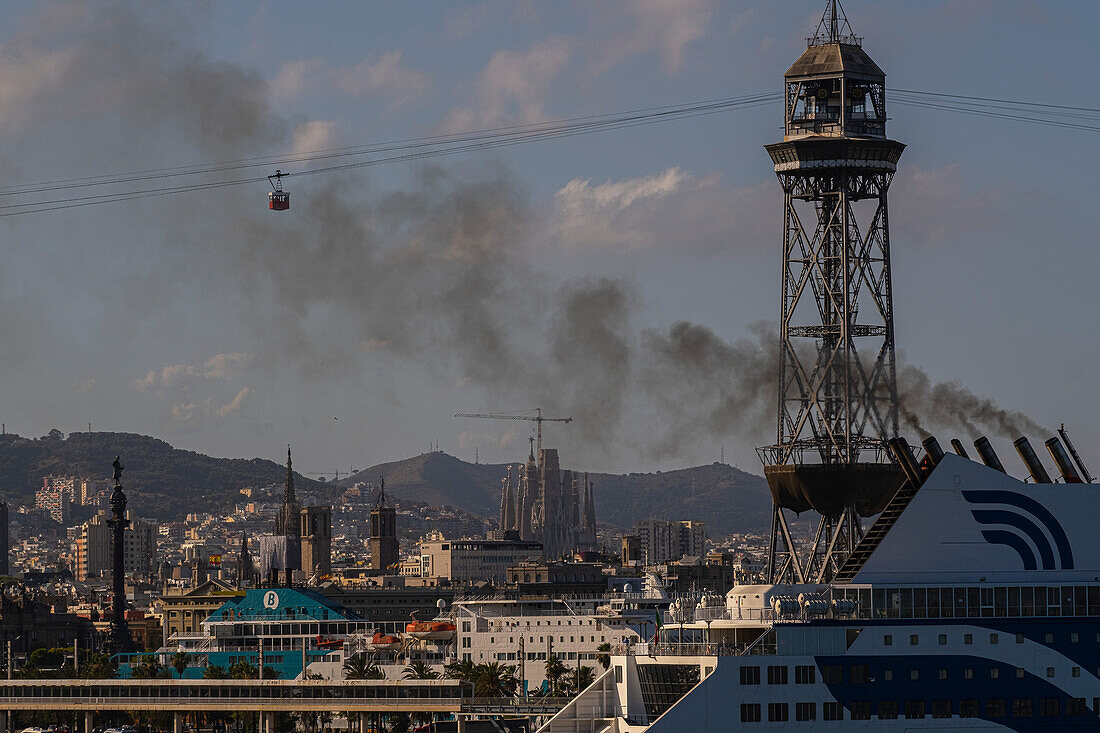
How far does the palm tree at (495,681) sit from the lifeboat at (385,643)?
17.3 m

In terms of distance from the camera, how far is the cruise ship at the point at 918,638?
70938 millimetres

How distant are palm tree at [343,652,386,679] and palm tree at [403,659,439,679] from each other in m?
1.79

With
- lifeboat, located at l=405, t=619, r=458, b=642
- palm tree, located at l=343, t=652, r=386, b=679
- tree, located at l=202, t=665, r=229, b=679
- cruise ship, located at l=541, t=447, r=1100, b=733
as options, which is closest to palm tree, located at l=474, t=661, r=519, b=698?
palm tree, located at l=343, t=652, r=386, b=679

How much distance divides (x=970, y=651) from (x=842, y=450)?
53.4m

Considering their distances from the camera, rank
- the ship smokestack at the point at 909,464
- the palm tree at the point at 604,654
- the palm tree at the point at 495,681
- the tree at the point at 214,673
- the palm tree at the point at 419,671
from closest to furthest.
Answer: the ship smokestack at the point at 909,464 → the palm tree at the point at 495,681 → the palm tree at the point at 604,654 → the palm tree at the point at 419,671 → the tree at the point at 214,673

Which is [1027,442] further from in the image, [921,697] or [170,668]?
[170,668]

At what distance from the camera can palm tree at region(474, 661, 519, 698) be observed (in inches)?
4594

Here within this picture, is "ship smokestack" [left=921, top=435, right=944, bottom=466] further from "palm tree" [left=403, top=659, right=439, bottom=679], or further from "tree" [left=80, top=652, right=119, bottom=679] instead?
"tree" [left=80, top=652, right=119, bottom=679]

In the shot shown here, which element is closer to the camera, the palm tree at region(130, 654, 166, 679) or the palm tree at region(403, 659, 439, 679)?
the palm tree at region(403, 659, 439, 679)

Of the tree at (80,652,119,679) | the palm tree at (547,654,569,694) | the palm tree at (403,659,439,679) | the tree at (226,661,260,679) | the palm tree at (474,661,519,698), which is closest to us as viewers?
the palm tree at (474,661,519,698)

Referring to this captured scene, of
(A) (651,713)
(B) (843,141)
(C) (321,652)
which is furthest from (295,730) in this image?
(A) (651,713)

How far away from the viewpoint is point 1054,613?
7350cm

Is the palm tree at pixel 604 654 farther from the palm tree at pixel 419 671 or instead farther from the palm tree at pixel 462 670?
the palm tree at pixel 419 671

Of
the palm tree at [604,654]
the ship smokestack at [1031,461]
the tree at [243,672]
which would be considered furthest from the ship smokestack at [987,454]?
the tree at [243,672]
